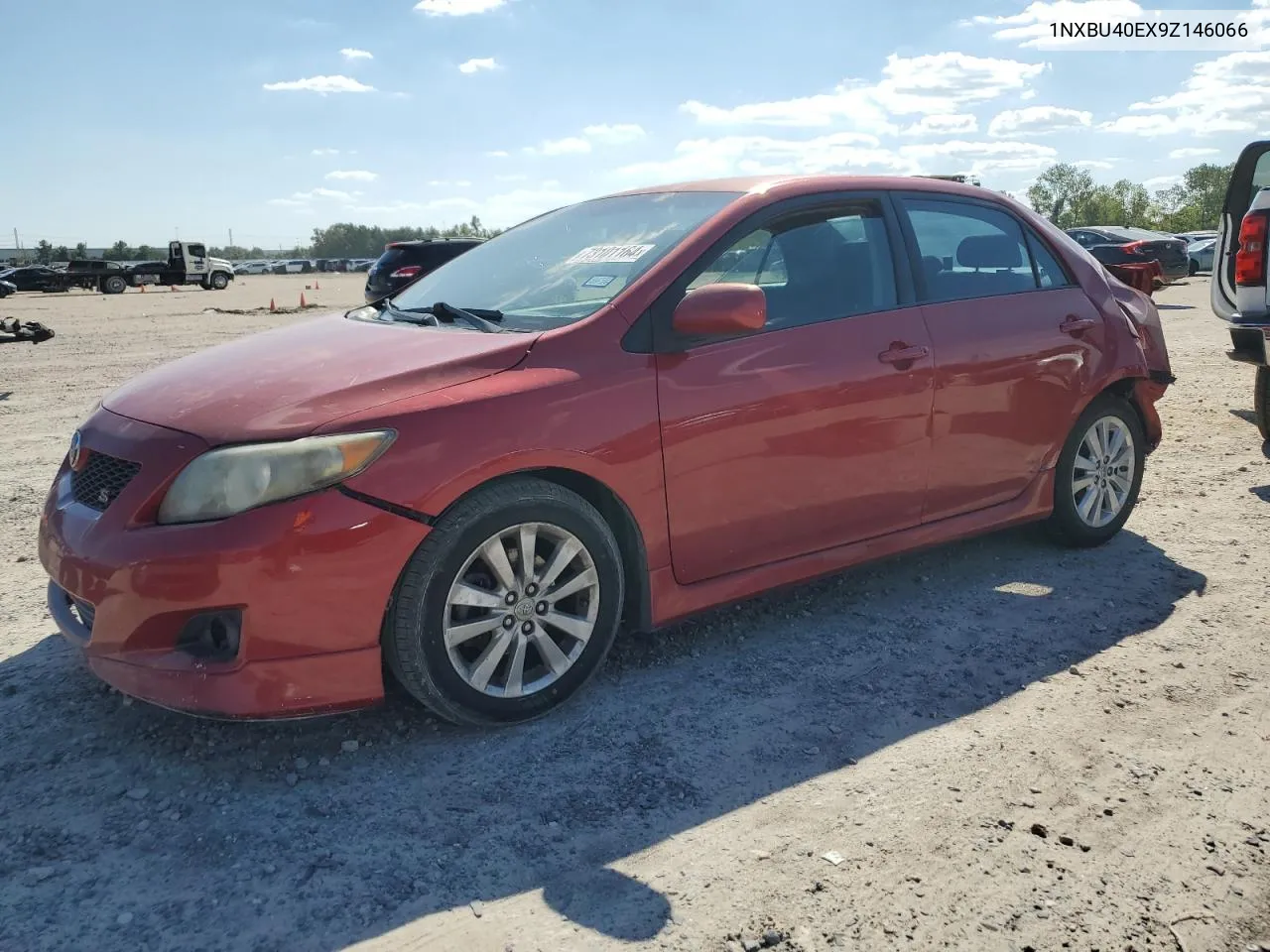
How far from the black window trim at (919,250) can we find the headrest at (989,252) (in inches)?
4.0

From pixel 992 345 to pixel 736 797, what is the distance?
93.5 inches

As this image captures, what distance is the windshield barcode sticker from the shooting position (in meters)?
3.71

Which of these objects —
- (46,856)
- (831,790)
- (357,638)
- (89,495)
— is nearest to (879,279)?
(831,790)

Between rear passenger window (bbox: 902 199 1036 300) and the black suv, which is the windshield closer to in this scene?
rear passenger window (bbox: 902 199 1036 300)

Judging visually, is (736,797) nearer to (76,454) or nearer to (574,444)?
(574,444)

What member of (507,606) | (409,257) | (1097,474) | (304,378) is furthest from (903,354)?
(409,257)

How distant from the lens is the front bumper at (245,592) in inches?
109

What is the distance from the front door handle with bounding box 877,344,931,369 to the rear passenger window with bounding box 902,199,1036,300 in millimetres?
273

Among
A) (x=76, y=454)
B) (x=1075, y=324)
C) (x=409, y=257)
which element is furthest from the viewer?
(x=409, y=257)

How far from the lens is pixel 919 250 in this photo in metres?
A: 4.20

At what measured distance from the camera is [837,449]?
150 inches

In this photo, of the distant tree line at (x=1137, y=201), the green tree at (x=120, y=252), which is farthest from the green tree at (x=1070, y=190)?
the green tree at (x=120, y=252)

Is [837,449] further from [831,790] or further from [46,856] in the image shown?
[46,856]

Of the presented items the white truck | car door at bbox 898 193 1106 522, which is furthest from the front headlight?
the white truck
